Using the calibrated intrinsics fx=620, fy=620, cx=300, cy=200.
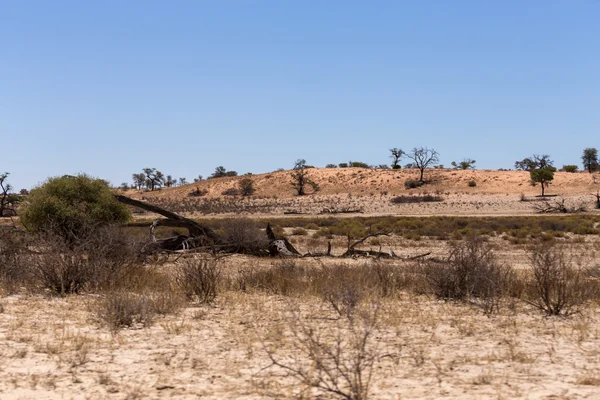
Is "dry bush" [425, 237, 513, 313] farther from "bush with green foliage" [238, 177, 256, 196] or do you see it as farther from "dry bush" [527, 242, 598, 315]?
"bush with green foliage" [238, 177, 256, 196]

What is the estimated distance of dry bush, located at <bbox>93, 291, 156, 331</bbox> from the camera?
874cm

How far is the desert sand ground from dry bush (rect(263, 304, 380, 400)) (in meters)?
0.05

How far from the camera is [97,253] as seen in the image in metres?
12.0

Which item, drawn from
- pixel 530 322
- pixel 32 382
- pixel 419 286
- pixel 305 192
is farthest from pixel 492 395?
pixel 305 192

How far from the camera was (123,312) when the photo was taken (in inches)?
349

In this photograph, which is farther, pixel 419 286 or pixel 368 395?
pixel 419 286

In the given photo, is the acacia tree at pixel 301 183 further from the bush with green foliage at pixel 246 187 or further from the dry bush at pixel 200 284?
the dry bush at pixel 200 284

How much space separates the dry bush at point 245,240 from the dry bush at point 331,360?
412 inches

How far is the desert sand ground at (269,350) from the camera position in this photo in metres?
5.96

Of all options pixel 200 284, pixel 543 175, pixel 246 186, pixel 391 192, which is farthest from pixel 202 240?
pixel 246 186

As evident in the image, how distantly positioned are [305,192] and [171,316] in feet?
258

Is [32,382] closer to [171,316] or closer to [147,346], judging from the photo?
[147,346]

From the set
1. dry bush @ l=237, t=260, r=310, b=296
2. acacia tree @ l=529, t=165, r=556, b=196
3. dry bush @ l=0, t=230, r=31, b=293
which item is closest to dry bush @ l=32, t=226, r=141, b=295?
dry bush @ l=0, t=230, r=31, b=293

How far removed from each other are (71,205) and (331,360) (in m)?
14.8
